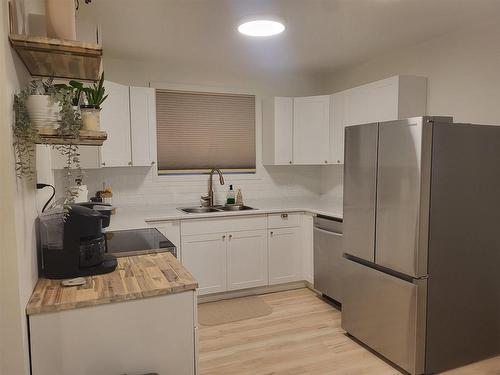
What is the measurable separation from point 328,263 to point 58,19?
3010mm

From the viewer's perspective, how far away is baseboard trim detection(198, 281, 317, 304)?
3.78 meters

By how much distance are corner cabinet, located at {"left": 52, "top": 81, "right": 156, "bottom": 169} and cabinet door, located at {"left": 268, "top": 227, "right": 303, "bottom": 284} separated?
1509mm

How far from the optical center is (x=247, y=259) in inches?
152

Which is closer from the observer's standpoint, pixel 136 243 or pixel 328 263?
pixel 136 243

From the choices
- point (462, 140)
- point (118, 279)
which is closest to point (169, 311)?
point (118, 279)

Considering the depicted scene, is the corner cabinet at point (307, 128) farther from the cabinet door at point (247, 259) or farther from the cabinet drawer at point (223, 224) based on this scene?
the cabinet door at point (247, 259)

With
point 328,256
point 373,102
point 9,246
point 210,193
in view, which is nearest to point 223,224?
point 210,193

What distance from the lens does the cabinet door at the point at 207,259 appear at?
11.8 ft

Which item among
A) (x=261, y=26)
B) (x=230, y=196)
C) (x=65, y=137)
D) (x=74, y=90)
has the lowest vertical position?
(x=230, y=196)

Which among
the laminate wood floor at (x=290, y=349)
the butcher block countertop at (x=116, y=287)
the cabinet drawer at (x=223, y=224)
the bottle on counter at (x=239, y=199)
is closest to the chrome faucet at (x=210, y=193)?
the bottle on counter at (x=239, y=199)

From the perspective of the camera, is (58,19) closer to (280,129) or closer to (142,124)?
(142,124)

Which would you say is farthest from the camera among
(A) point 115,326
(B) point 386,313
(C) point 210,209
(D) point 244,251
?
(C) point 210,209

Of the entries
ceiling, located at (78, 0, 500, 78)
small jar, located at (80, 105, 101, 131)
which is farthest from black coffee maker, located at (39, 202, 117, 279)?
ceiling, located at (78, 0, 500, 78)

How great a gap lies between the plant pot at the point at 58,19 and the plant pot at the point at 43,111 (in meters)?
0.25
